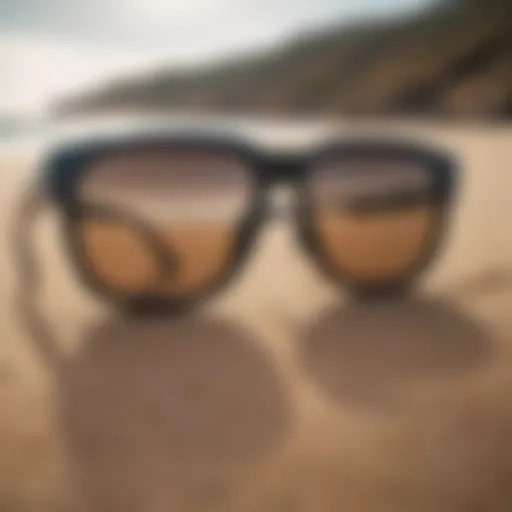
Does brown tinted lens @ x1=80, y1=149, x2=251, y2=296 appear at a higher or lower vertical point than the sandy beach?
higher

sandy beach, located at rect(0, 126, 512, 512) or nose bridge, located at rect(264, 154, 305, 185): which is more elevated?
nose bridge, located at rect(264, 154, 305, 185)

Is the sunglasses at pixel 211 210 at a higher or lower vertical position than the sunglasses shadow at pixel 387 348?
higher

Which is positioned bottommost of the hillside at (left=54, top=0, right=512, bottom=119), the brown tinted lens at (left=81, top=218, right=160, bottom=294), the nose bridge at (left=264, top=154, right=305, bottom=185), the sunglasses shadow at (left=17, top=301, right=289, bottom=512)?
the sunglasses shadow at (left=17, top=301, right=289, bottom=512)

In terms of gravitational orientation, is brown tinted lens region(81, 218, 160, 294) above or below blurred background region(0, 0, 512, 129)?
below

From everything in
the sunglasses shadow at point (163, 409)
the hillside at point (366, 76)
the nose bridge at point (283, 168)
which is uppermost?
the hillside at point (366, 76)
